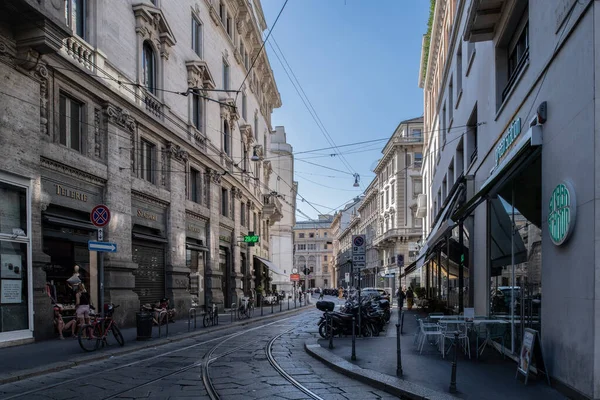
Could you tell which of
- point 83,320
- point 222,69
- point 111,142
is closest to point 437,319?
point 83,320

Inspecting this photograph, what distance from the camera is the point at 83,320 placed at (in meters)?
15.2

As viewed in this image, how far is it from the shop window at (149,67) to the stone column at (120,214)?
117 inches

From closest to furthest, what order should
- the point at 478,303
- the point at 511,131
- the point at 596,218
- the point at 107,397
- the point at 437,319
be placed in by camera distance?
the point at 596,218 → the point at 107,397 → the point at 511,131 → the point at 437,319 → the point at 478,303

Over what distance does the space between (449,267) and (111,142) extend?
529 inches

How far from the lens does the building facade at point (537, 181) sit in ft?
22.5

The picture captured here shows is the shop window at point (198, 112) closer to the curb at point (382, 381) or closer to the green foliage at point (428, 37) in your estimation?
the green foliage at point (428, 37)

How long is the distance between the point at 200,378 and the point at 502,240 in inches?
282

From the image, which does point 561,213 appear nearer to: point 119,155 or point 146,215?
point 119,155

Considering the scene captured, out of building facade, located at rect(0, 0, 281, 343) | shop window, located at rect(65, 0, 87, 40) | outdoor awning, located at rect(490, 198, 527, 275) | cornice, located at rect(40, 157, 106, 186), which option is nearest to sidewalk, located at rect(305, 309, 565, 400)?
outdoor awning, located at rect(490, 198, 527, 275)

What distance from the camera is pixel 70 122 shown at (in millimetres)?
16734

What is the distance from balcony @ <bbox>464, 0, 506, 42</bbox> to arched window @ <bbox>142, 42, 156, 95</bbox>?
45.2ft

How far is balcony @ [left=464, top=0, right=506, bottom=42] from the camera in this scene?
11750 millimetres

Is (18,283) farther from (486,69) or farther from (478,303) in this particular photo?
(486,69)

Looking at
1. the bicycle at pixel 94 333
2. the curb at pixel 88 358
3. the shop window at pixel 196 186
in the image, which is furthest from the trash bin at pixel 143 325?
the shop window at pixel 196 186
